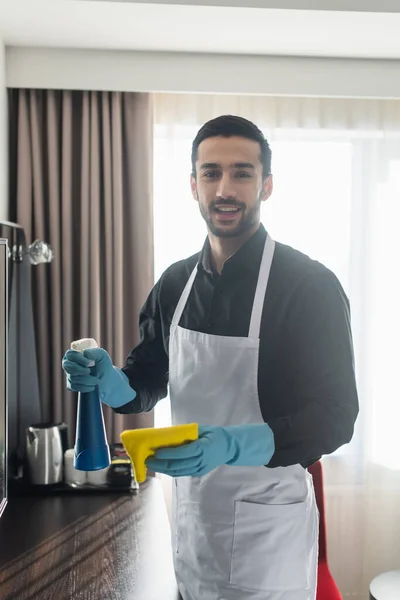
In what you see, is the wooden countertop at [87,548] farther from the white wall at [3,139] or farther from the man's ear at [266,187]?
the white wall at [3,139]

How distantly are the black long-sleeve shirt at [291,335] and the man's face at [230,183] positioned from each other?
73 mm

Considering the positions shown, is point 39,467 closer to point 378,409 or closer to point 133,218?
point 133,218

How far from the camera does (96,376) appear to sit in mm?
1596

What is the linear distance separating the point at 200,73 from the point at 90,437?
1.75m

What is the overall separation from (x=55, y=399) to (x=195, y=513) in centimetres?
138

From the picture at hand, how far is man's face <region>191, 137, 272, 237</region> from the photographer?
157 cm

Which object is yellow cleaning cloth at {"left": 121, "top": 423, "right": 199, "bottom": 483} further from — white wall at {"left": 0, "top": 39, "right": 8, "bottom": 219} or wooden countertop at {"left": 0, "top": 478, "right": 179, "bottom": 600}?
white wall at {"left": 0, "top": 39, "right": 8, "bottom": 219}

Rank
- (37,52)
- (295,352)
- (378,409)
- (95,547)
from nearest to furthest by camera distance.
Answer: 1. (295,352)
2. (95,547)
3. (37,52)
4. (378,409)

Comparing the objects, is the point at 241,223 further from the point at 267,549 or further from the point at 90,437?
the point at 267,549

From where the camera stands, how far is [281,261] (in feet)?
5.30

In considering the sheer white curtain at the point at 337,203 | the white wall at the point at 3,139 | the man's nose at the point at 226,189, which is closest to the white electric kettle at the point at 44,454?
the sheer white curtain at the point at 337,203

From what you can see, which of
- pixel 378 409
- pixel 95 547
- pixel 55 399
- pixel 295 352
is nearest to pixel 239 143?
pixel 295 352

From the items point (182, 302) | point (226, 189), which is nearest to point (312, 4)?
point (226, 189)

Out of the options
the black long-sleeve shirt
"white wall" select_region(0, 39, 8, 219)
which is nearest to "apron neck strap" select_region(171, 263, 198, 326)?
the black long-sleeve shirt
